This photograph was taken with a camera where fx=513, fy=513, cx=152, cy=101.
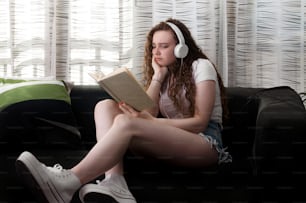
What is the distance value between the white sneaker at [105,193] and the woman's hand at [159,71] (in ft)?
1.32

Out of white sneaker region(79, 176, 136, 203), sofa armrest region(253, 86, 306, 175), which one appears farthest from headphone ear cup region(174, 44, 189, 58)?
white sneaker region(79, 176, 136, 203)

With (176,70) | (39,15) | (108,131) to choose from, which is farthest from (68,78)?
(108,131)

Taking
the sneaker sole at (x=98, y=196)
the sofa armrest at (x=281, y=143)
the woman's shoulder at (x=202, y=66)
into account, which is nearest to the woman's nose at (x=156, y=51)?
the woman's shoulder at (x=202, y=66)

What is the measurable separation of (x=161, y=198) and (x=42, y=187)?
267mm

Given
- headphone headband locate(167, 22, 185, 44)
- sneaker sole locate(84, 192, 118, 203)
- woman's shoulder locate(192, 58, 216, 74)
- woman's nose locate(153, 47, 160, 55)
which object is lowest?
sneaker sole locate(84, 192, 118, 203)

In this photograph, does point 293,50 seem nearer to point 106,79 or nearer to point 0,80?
point 106,79

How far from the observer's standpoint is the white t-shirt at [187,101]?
1.40 meters

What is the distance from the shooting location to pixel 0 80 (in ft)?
5.29

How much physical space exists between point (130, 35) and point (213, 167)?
0.68 meters

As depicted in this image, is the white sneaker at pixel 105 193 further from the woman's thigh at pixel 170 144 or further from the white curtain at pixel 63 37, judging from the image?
the white curtain at pixel 63 37

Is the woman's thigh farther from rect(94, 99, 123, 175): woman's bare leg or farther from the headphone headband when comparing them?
the headphone headband

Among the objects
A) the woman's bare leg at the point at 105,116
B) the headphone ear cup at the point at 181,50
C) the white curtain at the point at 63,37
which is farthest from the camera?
the white curtain at the point at 63,37

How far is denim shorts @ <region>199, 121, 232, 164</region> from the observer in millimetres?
1345

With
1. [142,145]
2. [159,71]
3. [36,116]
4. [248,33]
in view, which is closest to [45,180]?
[142,145]
